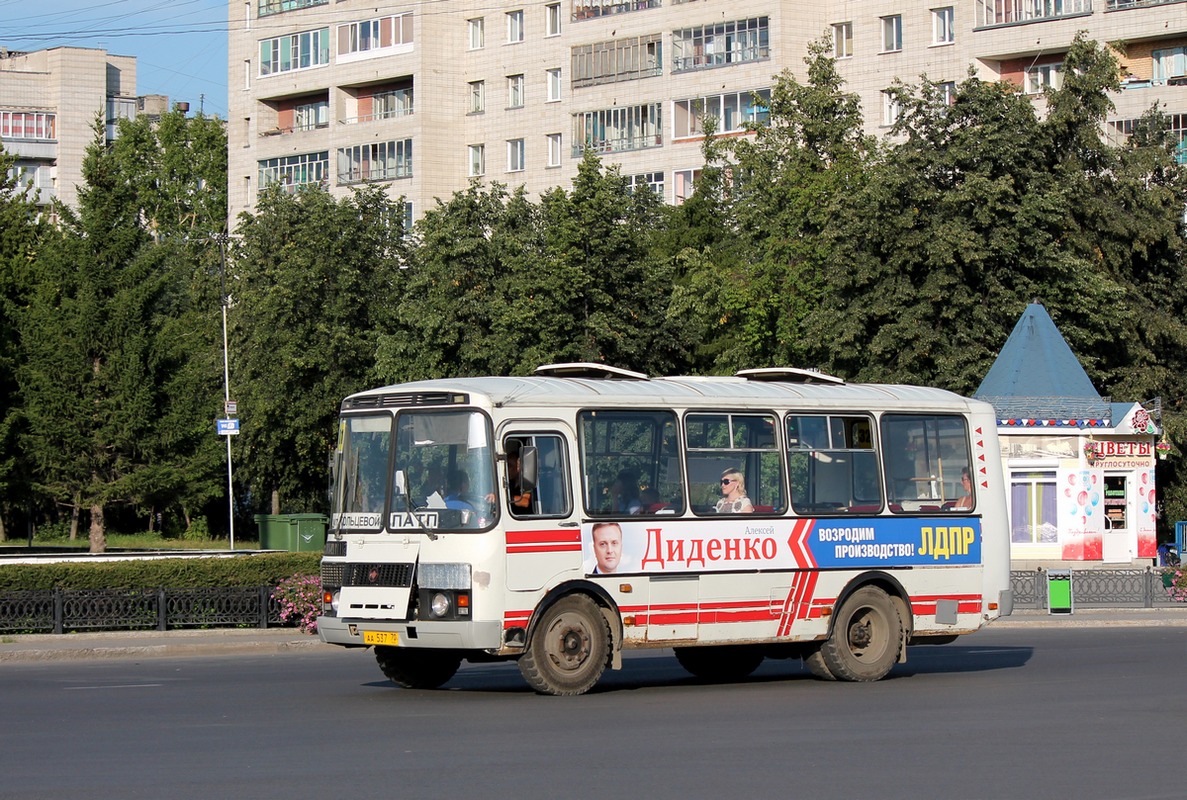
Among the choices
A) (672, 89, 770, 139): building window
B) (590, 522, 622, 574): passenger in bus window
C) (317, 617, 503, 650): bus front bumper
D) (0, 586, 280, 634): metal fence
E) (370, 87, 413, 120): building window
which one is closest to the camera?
(317, 617, 503, 650): bus front bumper

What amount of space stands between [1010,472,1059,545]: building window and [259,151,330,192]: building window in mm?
52200

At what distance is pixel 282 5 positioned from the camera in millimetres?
88188

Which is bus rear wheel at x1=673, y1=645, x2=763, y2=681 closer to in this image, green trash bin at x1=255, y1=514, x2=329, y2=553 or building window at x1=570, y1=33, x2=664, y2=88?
green trash bin at x1=255, y1=514, x2=329, y2=553

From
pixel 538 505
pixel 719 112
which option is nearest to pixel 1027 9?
pixel 719 112

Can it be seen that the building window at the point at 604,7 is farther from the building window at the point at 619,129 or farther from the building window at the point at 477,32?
the building window at the point at 477,32

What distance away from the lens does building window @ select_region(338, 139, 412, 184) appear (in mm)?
83062

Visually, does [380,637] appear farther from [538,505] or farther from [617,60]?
[617,60]

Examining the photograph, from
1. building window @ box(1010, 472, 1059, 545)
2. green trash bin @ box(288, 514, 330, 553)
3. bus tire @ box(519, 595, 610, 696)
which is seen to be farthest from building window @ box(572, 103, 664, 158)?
bus tire @ box(519, 595, 610, 696)

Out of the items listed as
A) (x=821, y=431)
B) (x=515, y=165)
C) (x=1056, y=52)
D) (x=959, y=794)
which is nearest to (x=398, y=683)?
(x=821, y=431)

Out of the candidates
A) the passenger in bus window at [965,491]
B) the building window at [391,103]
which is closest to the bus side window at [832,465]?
the passenger in bus window at [965,491]

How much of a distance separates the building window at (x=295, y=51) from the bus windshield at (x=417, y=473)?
71621 millimetres

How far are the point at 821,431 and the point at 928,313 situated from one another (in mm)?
28103

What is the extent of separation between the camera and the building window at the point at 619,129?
76.8 meters

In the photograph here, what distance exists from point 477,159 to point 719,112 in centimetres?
1428
